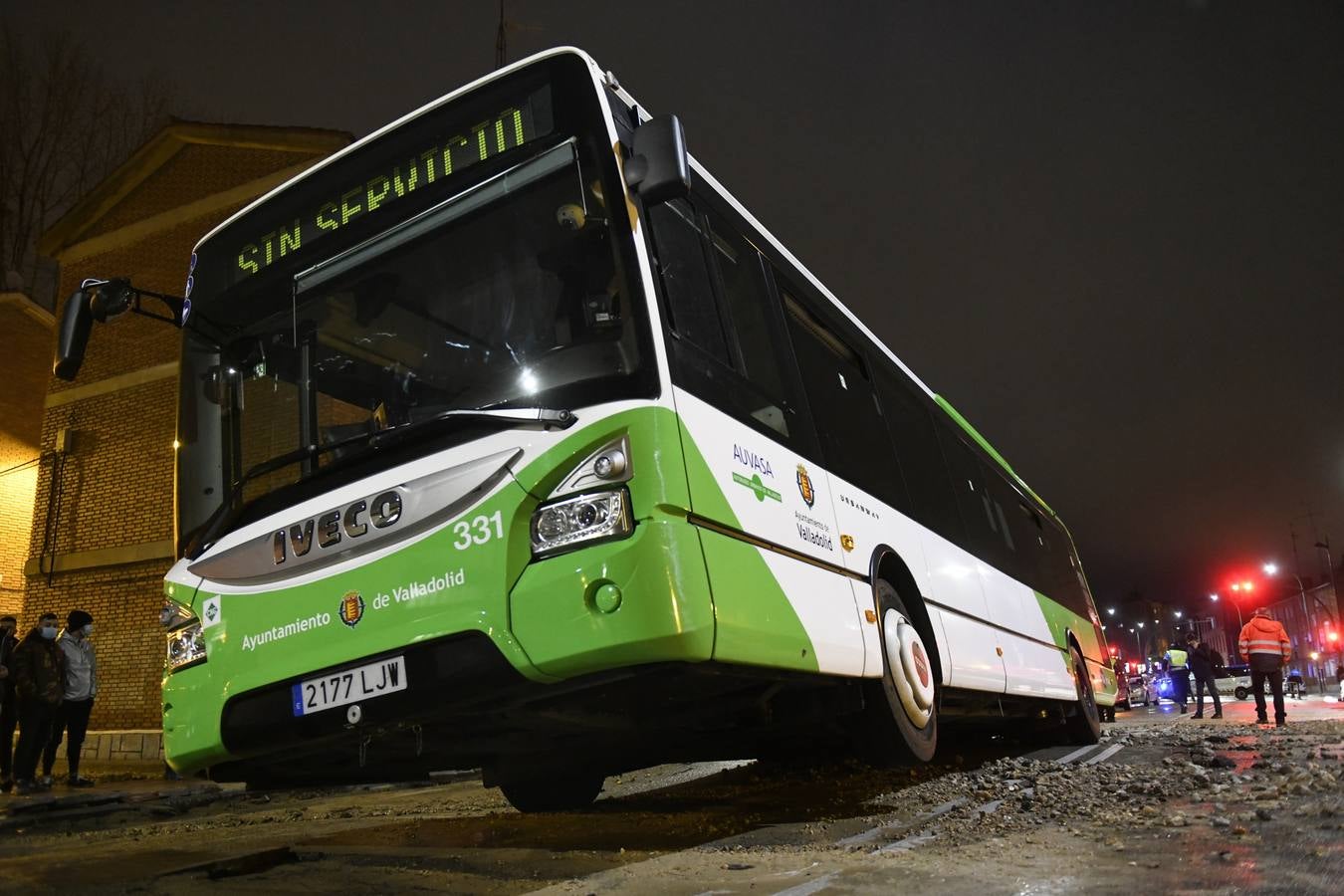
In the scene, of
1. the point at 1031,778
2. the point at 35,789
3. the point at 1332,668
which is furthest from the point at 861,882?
the point at 1332,668

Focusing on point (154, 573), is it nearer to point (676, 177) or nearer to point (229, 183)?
A: point (229, 183)

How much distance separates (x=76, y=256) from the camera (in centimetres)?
1761

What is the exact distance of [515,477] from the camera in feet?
11.2

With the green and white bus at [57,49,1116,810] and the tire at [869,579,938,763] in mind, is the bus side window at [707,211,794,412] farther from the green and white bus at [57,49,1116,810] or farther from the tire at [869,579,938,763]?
the tire at [869,579,938,763]

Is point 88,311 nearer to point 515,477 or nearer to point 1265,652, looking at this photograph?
point 515,477

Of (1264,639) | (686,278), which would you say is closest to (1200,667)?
(1264,639)

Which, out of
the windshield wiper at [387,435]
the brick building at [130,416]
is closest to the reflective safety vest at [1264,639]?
Result: the windshield wiper at [387,435]

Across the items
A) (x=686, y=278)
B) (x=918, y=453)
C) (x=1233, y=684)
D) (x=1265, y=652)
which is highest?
(x=686, y=278)

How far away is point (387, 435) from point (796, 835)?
270 centimetres

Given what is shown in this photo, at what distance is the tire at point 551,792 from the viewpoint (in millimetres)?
5812

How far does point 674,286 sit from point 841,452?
1.70m

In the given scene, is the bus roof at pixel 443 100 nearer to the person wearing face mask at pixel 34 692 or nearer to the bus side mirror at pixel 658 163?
the bus side mirror at pixel 658 163

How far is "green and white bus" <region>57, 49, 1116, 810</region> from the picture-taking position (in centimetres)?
333

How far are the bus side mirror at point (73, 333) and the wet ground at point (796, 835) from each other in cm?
253
